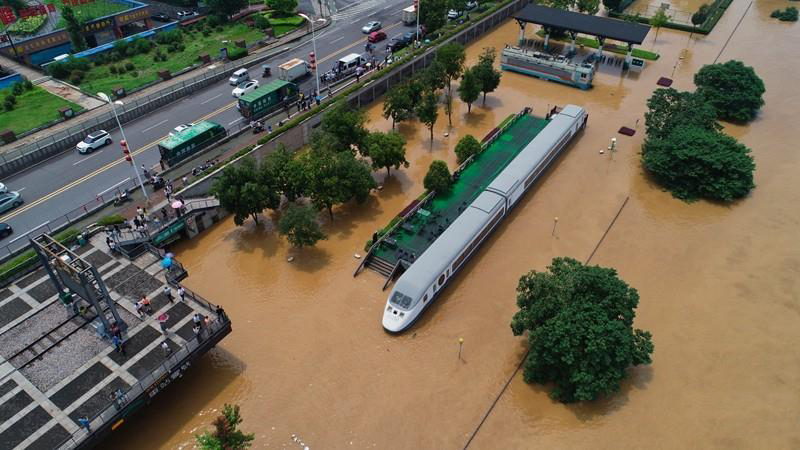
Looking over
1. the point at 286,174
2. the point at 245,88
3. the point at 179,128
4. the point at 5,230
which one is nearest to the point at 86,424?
the point at 286,174

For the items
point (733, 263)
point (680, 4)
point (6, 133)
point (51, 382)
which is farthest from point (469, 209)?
point (680, 4)

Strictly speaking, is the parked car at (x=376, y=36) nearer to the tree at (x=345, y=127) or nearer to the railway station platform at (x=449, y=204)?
the railway station platform at (x=449, y=204)

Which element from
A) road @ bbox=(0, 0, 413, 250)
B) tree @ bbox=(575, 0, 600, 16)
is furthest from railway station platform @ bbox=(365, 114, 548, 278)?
tree @ bbox=(575, 0, 600, 16)

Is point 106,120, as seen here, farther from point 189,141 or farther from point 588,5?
point 588,5

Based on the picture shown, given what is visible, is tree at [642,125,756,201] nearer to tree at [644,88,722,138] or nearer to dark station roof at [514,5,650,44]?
tree at [644,88,722,138]

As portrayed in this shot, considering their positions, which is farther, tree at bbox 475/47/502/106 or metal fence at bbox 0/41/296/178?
tree at bbox 475/47/502/106

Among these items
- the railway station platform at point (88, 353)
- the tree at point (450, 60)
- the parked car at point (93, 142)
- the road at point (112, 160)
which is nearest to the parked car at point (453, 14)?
the road at point (112, 160)

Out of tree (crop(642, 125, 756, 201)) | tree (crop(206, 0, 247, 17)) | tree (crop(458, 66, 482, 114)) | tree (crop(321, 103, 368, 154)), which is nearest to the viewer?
tree (crop(642, 125, 756, 201))

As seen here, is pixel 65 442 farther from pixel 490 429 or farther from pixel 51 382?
pixel 490 429
